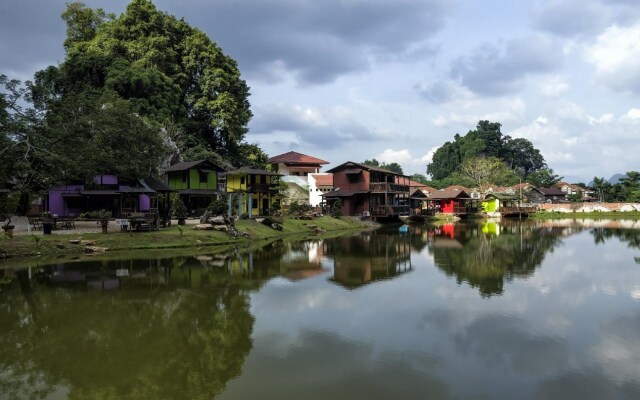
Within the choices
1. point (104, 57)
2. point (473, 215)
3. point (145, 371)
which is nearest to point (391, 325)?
point (145, 371)

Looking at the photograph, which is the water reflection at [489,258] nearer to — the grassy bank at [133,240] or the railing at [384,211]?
the grassy bank at [133,240]

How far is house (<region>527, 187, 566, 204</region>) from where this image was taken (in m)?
102

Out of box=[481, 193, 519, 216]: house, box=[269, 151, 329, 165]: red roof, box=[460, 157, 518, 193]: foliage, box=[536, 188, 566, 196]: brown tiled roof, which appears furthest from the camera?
box=[536, 188, 566, 196]: brown tiled roof

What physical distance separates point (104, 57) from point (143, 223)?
31.7m

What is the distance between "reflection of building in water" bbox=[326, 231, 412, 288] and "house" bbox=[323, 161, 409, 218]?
1987 cm

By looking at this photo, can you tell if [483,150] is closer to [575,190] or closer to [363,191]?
[575,190]

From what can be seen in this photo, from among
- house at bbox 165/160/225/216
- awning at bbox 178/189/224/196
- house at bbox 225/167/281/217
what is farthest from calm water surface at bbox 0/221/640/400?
house at bbox 165/160/225/216

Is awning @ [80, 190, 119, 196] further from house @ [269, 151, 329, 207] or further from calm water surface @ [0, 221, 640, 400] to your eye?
house @ [269, 151, 329, 207]

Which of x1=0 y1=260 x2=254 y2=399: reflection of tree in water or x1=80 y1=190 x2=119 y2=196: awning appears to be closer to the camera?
x1=0 y1=260 x2=254 y2=399: reflection of tree in water

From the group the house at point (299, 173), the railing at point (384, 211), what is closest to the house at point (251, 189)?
the house at point (299, 173)

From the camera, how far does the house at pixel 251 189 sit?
153 ft

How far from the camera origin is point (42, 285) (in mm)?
18641

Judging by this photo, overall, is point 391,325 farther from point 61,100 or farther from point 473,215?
point 473,215

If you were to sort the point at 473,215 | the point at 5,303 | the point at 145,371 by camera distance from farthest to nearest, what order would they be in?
the point at 473,215
the point at 5,303
the point at 145,371
